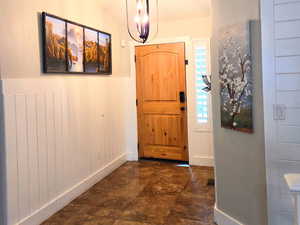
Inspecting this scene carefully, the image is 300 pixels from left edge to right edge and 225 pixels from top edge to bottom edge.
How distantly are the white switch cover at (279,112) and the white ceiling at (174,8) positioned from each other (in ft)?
7.51

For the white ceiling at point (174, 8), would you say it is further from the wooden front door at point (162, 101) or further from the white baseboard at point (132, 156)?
the white baseboard at point (132, 156)

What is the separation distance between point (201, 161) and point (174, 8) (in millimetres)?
2317

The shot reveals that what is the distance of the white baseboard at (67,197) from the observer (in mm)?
2850

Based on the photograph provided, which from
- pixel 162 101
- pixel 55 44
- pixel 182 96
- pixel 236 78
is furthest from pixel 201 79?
pixel 55 44

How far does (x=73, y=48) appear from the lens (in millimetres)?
3424

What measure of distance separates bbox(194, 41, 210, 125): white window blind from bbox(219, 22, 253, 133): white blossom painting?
6.36ft

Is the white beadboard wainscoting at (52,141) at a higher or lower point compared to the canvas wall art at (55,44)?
lower

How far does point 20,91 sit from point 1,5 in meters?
0.73

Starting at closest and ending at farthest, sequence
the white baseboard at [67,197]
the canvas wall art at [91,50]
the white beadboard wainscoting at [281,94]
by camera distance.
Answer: the white beadboard wainscoting at [281,94] < the white baseboard at [67,197] < the canvas wall art at [91,50]

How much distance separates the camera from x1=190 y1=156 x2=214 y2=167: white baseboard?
4.63 metres

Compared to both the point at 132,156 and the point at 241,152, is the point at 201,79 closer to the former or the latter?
the point at 132,156

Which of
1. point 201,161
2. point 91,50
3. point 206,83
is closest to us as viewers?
point 91,50

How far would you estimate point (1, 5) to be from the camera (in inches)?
97.3

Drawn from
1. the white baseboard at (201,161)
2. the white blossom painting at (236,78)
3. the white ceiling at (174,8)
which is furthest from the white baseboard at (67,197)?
the white ceiling at (174,8)
